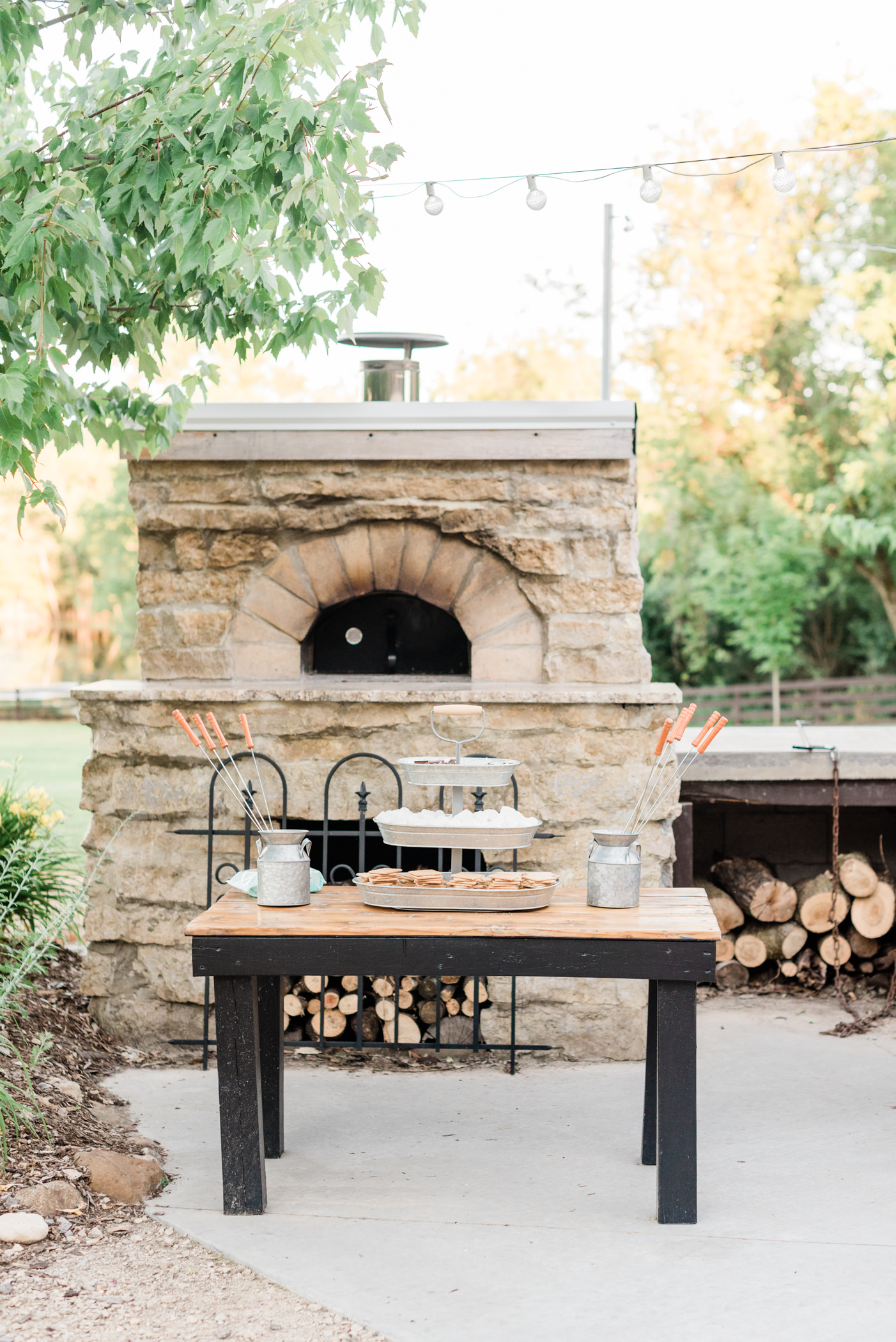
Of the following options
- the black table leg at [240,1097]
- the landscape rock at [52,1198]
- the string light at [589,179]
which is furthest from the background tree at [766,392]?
the landscape rock at [52,1198]

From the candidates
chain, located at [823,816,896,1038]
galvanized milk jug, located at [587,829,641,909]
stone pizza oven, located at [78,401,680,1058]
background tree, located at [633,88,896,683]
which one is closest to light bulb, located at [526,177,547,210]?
stone pizza oven, located at [78,401,680,1058]

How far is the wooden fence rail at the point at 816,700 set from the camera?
19484 millimetres

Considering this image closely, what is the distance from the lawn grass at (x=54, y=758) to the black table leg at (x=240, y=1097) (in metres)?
4.86

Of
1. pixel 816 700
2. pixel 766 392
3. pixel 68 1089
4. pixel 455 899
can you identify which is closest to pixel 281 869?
pixel 455 899

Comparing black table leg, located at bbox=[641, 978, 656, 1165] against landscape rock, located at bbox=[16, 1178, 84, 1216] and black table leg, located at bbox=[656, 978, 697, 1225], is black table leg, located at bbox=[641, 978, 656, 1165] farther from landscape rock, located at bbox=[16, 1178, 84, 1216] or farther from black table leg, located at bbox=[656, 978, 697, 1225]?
landscape rock, located at bbox=[16, 1178, 84, 1216]

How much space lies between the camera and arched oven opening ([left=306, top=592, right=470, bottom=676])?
5.30m

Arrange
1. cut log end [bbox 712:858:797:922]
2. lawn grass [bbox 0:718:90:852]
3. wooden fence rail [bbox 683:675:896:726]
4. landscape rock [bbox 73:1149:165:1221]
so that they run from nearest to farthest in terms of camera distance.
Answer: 1. landscape rock [bbox 73:1149:165:1221]
2. cut log end [bbox 712:858:797:922]
3. lawn grass [bbox 0:718:90:852]
4. wooden fence rail [bbox 683:675:896:726]

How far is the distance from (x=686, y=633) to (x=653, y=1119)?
17.5 meters

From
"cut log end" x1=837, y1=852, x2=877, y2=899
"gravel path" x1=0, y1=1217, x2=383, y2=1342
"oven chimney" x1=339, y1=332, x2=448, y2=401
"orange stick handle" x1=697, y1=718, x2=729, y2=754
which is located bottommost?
"gravel path" x1=0, y1=1217, x2=383, y2=1342

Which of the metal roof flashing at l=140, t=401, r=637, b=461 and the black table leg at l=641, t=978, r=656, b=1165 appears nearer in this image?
the black table leg at l=641, t=978, r=656, b=1165

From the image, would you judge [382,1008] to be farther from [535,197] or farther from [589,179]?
[589,179]

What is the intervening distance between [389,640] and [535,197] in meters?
1.90

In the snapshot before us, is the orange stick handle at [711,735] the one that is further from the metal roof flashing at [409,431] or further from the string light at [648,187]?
the string light at [648,187]

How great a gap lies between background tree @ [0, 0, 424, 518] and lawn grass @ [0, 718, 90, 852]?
4.80 meters
